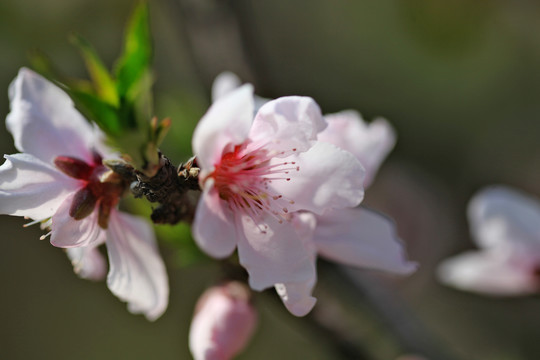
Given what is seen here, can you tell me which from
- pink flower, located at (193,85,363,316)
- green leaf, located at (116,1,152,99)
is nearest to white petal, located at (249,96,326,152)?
pink flower, located at (193,85,363,316)

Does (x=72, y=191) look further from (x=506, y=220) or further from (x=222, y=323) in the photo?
(x=506, y=220)

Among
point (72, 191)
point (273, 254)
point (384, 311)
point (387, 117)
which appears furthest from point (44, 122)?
point (387, 117)

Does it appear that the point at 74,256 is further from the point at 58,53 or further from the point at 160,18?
the point at 160,18

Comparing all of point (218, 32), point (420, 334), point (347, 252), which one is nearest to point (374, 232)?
point (347, 252)

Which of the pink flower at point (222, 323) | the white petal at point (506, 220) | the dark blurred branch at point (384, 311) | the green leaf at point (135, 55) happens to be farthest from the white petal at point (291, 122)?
the white petal at point (506, 220)

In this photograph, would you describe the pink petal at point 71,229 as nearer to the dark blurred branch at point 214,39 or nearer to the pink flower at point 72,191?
the pink flower at point 72,191

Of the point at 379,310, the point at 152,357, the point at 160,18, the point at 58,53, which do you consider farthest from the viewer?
the point at 152,357
